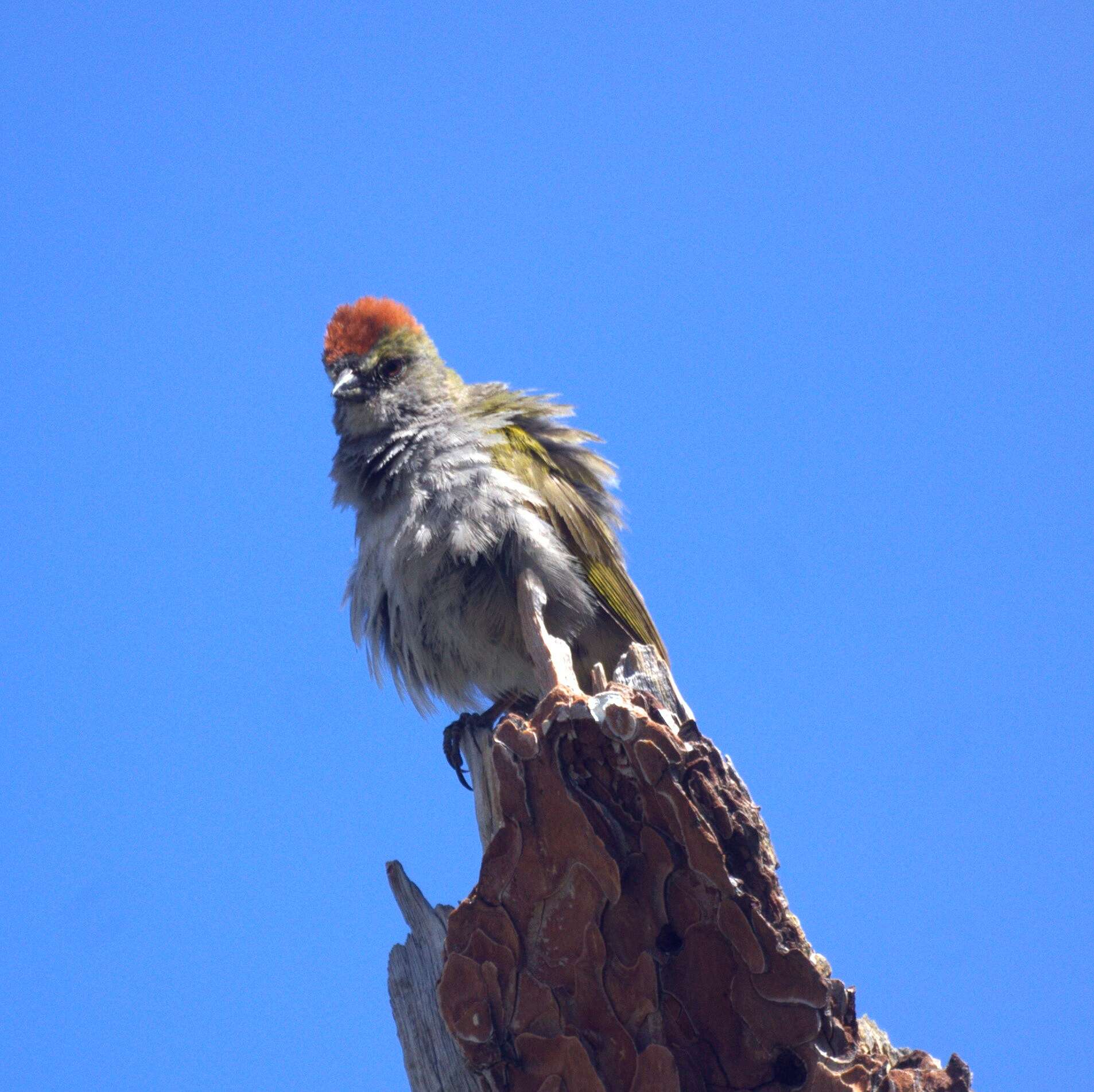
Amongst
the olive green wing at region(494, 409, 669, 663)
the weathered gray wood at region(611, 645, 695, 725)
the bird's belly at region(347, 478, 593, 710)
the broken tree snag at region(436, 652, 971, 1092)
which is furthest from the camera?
the olive green wing at region(494, 409, 669, 663)

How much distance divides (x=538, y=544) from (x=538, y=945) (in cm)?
A: 224

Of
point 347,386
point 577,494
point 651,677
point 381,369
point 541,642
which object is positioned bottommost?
point 651,677

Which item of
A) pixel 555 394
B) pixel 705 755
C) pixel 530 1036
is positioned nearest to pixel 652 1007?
pixel 530 1036

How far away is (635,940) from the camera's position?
3102 mm

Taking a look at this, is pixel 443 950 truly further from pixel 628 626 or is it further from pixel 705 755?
pixel 628 626

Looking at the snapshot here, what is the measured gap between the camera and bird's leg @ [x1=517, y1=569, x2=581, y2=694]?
4070mm

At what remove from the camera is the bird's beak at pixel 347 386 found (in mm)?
6004

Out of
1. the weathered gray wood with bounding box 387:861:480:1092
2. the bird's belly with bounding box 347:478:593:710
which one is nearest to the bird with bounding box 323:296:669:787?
the bird's belly with bounding box 347:478:593:710

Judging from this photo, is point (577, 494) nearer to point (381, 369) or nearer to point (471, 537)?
point (471, 537)

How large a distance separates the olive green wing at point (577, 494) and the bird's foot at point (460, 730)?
29.6 inches

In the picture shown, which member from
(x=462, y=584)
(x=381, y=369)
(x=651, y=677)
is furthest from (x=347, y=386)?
(x=651, y=677)

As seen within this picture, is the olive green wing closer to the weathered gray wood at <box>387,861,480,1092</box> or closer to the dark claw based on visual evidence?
the dark claw

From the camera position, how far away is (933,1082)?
321 centimetres

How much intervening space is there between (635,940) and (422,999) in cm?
85
